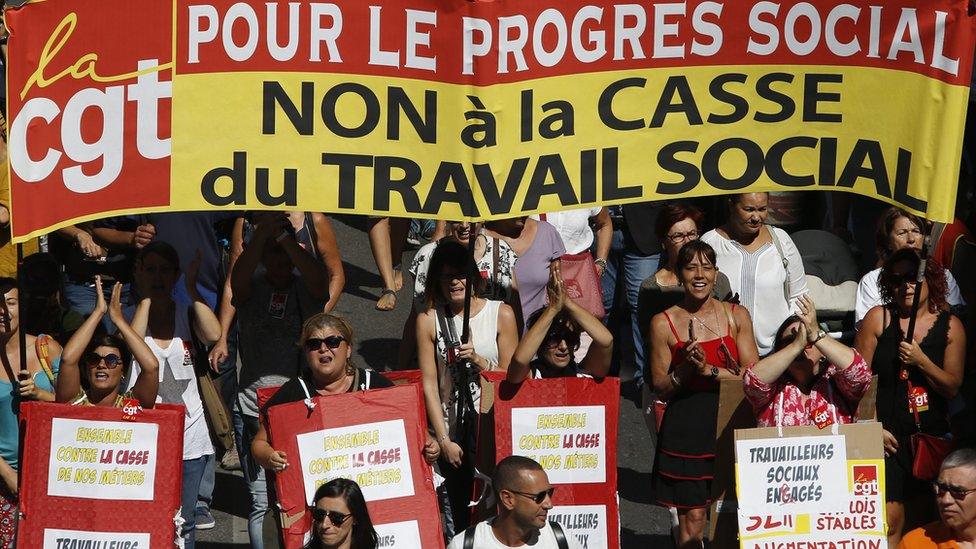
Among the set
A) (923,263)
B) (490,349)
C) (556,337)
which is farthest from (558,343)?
(923,263)

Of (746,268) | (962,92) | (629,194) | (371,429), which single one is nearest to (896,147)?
(962,92)

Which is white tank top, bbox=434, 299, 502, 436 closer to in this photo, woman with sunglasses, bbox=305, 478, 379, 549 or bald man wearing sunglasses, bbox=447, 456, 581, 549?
bald man wearing sunglasses, bbox=447, 456, 581, 549

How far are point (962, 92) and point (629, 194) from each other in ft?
5.39

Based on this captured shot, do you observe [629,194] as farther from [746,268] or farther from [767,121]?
[746,268]

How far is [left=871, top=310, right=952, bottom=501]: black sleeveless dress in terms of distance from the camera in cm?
892

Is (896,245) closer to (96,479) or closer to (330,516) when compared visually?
(330,516)

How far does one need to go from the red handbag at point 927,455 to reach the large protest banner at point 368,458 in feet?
7.93

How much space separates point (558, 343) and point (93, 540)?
2495 millimetres

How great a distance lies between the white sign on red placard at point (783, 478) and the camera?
8.52m

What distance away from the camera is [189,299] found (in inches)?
396

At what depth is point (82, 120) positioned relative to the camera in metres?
8.07

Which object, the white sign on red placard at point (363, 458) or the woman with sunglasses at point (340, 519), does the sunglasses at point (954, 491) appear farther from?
the woman with sunglasses at point (340, 519)

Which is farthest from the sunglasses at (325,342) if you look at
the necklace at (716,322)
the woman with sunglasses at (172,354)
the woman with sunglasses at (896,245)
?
the woman with sunglasses at (896,245)

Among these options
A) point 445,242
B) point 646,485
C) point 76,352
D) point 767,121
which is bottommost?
point 646,485
